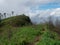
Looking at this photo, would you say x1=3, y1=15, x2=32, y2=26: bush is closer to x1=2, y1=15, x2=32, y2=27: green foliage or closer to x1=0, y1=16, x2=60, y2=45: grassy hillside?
x1=2, y1=15, x2=32, y2=27: green foliage

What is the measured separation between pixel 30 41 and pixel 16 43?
3.00 m

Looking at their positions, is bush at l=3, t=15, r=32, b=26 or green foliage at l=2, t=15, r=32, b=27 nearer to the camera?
green foliage at l=2, t=15, r=32, b=27

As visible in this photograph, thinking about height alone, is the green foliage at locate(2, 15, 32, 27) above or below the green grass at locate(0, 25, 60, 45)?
below

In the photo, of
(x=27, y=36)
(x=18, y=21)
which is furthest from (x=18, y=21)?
(x=27, y=36)

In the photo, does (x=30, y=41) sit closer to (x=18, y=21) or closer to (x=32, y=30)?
(x=32, y=30)

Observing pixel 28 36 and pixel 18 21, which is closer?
pixel 28 36

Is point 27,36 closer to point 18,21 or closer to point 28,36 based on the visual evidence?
point 28,36

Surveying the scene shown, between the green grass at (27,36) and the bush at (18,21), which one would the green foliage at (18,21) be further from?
the green grass at (27,36)

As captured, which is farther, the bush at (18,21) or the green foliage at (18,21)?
the bush at (18,21)

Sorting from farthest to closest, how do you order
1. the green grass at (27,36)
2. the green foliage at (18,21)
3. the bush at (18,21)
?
1. the bush at (18,21)
2. the green foliage at (18,21)
3. the green grass at (27,36)

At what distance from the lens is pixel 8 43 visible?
2912 centimetres

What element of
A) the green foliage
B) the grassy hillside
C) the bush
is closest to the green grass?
the grassy hillside

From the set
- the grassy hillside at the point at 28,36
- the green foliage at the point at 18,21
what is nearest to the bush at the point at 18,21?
the green foliage at the point at 18,21

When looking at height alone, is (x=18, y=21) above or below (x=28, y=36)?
below
